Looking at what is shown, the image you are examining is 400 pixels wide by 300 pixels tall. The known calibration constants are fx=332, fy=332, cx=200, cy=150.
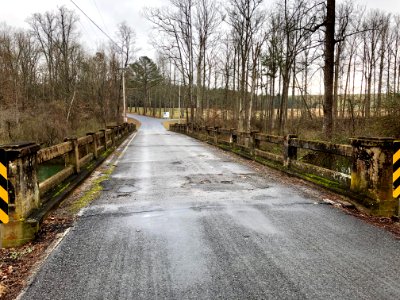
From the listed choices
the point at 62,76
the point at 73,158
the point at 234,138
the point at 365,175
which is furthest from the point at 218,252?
the point at 62,76

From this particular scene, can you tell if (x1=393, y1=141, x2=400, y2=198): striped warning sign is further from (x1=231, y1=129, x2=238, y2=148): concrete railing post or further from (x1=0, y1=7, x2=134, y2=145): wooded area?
(x1=0, y1=7, x2=134, y2=145): wooded area

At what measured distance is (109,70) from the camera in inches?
1863

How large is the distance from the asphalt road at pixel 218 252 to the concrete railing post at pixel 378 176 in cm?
60

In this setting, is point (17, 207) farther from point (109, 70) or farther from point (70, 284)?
point (109, 70)

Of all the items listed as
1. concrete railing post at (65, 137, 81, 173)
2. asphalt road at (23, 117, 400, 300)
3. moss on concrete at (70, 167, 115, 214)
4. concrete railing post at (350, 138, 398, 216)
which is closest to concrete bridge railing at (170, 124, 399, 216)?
concrete railing post at (350, 138, 398, 216)

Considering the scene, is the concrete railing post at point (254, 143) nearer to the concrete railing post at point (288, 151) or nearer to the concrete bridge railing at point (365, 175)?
the concrete railing post at point (288, 151)

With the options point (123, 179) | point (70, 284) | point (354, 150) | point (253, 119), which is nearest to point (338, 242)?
point (354, 150)

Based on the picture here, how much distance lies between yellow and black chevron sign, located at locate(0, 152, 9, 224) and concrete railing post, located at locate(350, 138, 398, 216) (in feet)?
17.5

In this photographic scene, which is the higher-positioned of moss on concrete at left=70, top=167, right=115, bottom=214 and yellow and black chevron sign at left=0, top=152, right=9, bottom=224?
yellow and black chevron sign at left=0, top=152, right=9, bottom=224

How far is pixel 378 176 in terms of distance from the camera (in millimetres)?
5324

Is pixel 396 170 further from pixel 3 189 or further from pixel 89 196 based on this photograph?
pixel 3 189

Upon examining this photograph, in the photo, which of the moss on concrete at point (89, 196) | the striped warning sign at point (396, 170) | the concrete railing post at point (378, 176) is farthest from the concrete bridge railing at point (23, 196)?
the striped warning sign at point (396, 170)

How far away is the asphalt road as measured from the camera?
3.01 m

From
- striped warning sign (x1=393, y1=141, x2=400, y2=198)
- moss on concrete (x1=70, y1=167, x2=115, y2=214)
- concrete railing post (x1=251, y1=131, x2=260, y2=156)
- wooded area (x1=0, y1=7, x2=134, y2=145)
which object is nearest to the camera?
striped warning sign (x1=393, y1=141, x2=400, y2=198)
